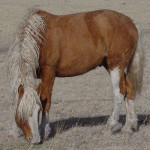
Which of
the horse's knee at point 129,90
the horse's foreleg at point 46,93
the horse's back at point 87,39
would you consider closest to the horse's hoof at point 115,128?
the horse's knee at point 129,90

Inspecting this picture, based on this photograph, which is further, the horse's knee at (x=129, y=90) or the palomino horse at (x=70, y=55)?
the horse's knee at (x=129, y=90)

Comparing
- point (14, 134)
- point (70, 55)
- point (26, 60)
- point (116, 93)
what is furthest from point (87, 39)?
point (14, 134)

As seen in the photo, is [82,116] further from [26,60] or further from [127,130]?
[26,60]

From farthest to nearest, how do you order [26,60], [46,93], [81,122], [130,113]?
[81,122]
[130,113]
[46,93]
[26,60]

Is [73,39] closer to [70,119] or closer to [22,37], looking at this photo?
[22,37]

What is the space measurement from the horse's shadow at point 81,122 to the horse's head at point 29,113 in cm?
114

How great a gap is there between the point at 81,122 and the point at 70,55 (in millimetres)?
1425

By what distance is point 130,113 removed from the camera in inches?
278

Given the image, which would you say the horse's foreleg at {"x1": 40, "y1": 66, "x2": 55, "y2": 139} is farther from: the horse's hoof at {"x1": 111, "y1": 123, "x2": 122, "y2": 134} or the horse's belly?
the horse's hoof at {"x1": 111, "y1": 123, "x2": 122, "y2": 134}

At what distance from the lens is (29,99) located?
5738 mm

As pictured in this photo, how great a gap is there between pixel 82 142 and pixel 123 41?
1.67m

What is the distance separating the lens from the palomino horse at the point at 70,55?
605 centimetres

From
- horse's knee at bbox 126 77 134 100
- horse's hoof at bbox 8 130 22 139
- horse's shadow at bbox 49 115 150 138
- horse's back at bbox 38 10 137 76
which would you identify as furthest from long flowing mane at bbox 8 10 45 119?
horse's knee at bbox 126 77 134 100

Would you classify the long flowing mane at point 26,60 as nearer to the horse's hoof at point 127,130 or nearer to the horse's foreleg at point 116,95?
the horse's foreleg at point 116,95
